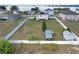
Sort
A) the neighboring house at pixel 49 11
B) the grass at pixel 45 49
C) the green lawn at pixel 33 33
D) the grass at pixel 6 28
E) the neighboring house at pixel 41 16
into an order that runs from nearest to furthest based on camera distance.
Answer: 1. the grass at pixel 45 49
2. the green lawn at pixel 33 33
3. the grass at pixel 6 28
4. the neighboring house at pixel 41 16
5. the neighboring house at pixel 49 11

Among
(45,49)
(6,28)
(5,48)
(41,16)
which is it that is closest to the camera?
(5,48)

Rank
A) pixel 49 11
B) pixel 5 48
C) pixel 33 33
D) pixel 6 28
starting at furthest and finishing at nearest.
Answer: pixel 49 11 < pixel 6 28 < pixel 33 33 < pixel 5 48

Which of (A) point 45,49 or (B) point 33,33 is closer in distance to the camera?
(A) point 45,49

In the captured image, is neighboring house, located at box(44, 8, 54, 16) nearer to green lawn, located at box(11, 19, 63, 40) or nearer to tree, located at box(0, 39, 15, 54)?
green lawn, located at box(11, 19, 63, 40)

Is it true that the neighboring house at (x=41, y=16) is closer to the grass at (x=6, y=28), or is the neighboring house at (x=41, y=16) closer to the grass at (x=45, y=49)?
the grass at (x=6, y=28)

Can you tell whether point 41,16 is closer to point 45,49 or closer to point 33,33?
point 33,33

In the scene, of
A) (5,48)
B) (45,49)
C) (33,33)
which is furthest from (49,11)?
(5,48)

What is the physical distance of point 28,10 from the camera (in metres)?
13.3

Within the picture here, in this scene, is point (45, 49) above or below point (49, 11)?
above

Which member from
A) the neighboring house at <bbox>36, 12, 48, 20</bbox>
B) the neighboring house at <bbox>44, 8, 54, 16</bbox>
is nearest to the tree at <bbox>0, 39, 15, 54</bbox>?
the neighboring house at <bbox>36, 12, 48, 20</bbox>

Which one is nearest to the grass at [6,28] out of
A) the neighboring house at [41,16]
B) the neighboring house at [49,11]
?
the neighboring house at [41,16]
